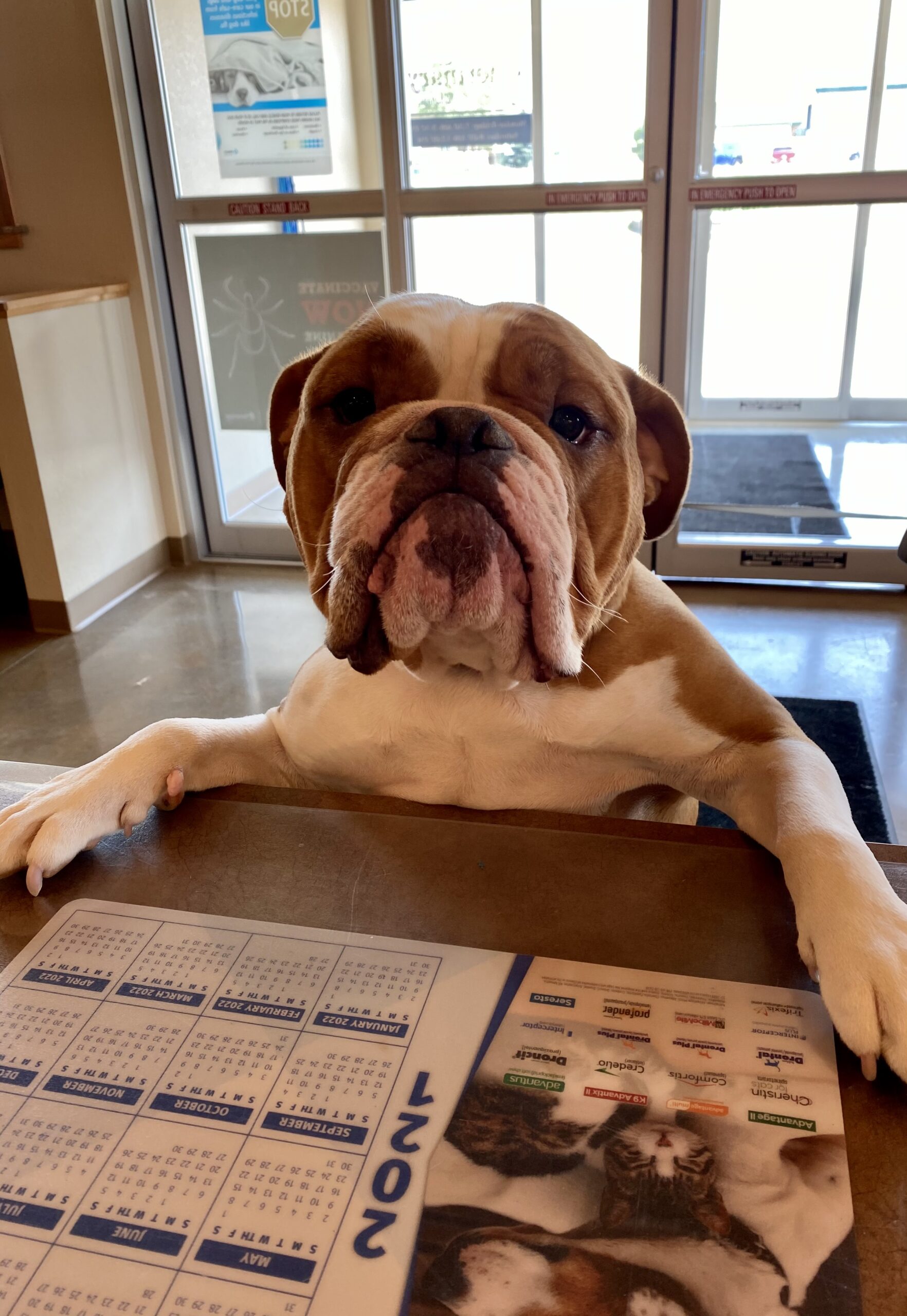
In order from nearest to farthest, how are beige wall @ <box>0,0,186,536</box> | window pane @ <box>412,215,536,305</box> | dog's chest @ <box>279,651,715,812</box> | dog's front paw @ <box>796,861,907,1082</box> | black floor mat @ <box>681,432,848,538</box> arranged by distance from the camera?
dog's front paw @ <box>796,861,907,1082</box> < dog's chest @ <box>279,651,715,812</box> < beige wall @ <box>0,0,186,536</box> < window pane @ <box>412,215,536,305</box> < black floor mat @ <box>681,432,848,538</box>

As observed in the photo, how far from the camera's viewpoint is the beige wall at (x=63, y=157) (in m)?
4.00

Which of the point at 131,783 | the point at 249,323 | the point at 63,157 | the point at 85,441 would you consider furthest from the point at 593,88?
the point at 131,783

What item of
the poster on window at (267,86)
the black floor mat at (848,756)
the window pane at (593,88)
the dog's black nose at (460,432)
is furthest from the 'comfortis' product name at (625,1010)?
the poster on window at (267,86)

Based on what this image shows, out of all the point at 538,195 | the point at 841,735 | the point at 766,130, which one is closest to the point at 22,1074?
the point at 841,735

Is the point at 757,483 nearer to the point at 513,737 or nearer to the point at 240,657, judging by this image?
the point at 240,657

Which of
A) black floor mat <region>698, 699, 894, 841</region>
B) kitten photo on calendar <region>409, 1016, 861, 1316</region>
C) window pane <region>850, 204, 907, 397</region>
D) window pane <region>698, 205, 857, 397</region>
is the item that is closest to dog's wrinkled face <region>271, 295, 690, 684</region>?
kitten photo on calendar <region>409, 1016, 861, 1316</region>

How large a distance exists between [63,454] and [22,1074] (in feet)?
11.9

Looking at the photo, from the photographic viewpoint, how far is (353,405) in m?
1.27

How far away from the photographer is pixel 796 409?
5.02 metres

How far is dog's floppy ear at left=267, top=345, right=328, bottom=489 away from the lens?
1423mm

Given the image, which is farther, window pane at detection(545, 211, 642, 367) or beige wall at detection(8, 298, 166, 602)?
window pane at detection(545, 211, 642, 367)

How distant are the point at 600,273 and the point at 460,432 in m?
3.48

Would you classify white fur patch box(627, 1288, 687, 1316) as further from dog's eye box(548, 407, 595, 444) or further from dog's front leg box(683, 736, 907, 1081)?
dog's eye box(548, 407, 595, 444)

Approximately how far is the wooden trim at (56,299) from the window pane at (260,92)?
530 mm
